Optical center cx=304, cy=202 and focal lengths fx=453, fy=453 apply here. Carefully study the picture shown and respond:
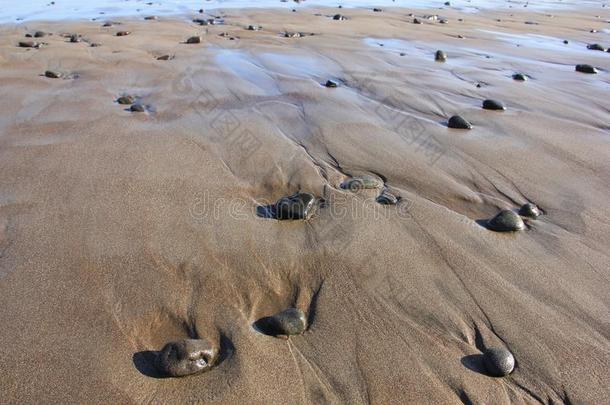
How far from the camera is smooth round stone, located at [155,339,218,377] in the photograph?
6.55ft

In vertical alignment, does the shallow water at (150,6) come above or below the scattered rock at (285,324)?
above

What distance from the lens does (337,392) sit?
1.98m

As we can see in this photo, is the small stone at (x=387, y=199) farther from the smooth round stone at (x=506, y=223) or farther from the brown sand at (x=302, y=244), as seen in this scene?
the smooth round stone at (x=506, y=223)

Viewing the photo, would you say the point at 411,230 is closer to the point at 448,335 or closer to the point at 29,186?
the point at 448,335

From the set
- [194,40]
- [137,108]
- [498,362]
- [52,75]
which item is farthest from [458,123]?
[194,40]

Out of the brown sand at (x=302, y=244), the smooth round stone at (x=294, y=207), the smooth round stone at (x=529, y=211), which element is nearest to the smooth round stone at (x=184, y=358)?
the brown sand at (x=302, y=244)

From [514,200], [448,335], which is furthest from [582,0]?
[448,335]

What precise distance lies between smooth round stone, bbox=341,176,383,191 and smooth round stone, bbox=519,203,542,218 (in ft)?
3.42

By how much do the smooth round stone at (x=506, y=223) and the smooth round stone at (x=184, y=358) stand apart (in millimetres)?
2037

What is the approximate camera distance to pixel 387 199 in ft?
11.0

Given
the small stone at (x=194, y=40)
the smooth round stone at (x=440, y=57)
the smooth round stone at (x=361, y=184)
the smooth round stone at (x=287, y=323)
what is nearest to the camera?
the smooth round stone at (x=287, y=323)

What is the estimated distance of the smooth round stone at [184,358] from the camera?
1997 mm

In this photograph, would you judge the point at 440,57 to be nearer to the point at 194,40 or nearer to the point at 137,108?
the point at 194,40

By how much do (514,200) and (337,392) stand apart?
7.45 feet
